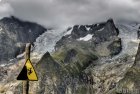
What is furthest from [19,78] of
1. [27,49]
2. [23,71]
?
[27,49]

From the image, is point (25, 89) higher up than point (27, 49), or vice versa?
point (27, 49)

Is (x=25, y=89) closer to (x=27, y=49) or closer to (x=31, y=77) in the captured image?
(x=31, y=77)

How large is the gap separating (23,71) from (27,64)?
0.71m

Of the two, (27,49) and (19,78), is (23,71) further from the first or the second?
(27,49)

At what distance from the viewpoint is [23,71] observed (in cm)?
3294

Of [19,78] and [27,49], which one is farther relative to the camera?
[27,49]

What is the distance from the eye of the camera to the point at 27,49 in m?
35.2

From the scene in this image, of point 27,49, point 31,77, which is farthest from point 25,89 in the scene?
point 27,49

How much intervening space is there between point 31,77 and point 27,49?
260cm

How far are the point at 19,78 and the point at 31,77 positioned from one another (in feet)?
3.82

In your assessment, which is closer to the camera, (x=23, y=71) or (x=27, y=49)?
(x=23, y=71)

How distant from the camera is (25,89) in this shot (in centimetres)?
3375

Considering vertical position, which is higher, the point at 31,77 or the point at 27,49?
the point at 27,49
